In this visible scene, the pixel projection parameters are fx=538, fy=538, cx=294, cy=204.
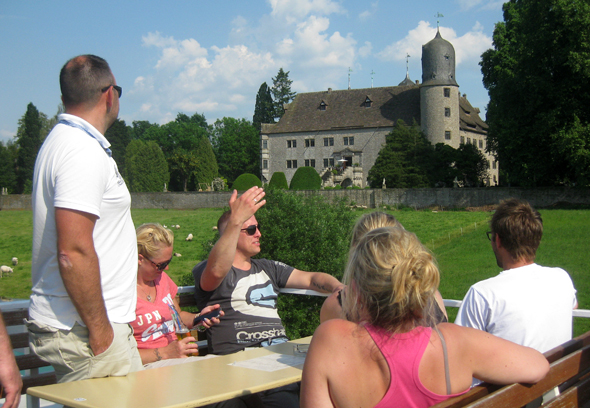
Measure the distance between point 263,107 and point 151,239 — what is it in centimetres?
8583

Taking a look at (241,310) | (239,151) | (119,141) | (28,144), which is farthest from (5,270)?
(239,151)

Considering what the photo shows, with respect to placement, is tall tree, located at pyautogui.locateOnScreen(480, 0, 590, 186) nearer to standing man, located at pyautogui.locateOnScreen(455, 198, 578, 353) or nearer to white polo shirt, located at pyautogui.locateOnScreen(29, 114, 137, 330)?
standing man, located at pyautogui.locateOnScreen(455, 198, 578, 353)

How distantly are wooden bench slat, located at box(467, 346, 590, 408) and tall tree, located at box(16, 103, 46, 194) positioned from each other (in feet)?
259

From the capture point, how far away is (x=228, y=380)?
2.53 m

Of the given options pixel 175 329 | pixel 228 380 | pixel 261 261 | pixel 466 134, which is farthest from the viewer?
pixel 466 134

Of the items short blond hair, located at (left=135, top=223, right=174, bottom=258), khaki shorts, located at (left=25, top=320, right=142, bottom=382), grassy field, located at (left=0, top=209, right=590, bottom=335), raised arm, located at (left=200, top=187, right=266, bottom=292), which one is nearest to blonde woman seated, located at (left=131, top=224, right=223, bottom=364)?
short blond hair, located at (left=135, top=223, right=174, bottom=258)

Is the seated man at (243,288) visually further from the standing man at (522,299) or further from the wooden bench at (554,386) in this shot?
the wooden bench at (554,386)

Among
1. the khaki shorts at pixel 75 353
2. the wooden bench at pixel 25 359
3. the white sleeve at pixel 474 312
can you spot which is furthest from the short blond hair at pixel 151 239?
the white sleeve at pixel 474 312

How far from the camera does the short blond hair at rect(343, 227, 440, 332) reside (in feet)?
6.38

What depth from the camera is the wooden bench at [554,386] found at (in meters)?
1.95

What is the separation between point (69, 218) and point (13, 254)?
2669 cm

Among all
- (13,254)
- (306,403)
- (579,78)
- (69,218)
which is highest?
(579,78)

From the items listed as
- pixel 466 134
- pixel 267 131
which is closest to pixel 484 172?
pixel 466 134

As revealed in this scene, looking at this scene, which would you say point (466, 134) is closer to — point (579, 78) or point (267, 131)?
point (267, 131)
